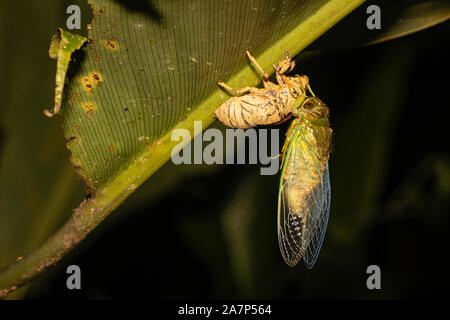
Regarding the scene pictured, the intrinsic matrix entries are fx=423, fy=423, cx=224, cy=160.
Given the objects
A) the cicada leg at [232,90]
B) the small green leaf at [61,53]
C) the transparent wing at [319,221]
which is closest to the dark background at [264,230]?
the transparent wing at [319,221]

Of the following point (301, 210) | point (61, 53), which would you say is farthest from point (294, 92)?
point (61, 53)

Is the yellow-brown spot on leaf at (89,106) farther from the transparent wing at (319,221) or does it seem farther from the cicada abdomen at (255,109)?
the transparent wing at (319,221)

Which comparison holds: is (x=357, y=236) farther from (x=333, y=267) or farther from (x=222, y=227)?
(x=222, y=227)

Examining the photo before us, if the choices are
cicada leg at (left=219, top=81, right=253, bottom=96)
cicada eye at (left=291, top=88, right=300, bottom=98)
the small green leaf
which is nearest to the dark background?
cicada eye at (left=291, top=88, right=300, bottom=98)

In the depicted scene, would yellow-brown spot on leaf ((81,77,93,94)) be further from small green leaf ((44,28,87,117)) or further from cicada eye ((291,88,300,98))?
cicada eye ((291,88,300,98))

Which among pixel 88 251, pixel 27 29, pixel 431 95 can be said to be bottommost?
pixel 88 251

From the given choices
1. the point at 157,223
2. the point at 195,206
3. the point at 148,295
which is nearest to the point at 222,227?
the point at 195,206
